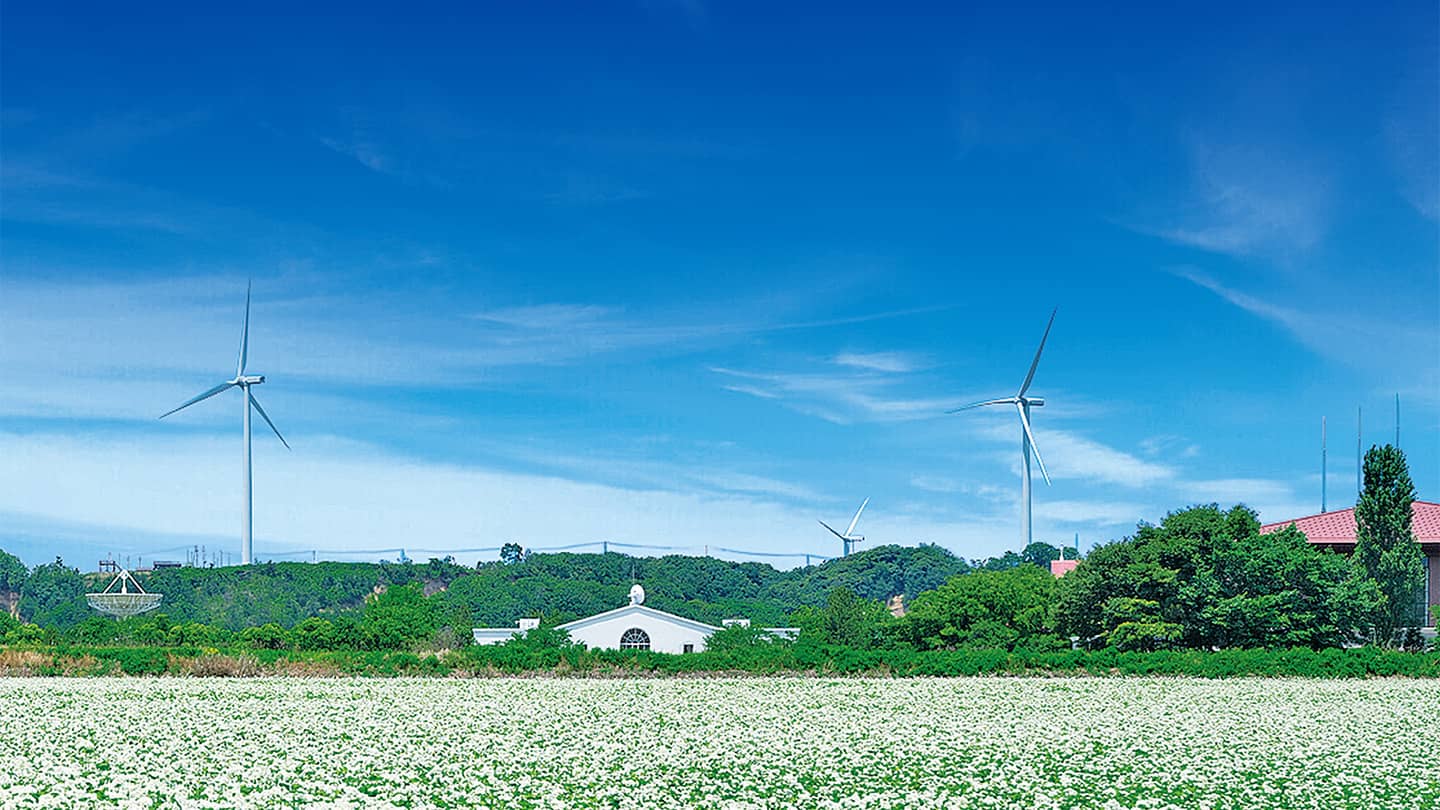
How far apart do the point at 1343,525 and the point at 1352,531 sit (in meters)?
1.14

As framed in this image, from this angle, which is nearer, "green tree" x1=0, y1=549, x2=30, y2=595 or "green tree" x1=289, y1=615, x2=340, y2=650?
"green tree" x1=289, y1=615, x2=340, y2=650

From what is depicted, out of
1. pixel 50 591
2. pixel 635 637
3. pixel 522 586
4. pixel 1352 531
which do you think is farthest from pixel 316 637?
pixel 50 591

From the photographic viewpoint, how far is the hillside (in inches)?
5005

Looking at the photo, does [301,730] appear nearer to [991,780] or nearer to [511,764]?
[511,764]

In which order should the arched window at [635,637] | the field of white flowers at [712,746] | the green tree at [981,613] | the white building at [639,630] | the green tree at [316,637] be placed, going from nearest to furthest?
the field of white flowers at [712,746]
the green tree at [981,613]
the green tree at [316,637]
the white building at [639,630]
the arched window at [635,637]

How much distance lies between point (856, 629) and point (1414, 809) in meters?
38.9

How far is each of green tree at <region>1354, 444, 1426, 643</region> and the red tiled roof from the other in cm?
1152

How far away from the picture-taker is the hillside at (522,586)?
127 meters

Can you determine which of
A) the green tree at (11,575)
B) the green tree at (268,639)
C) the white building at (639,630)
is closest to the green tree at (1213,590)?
the green tree at (268,639)

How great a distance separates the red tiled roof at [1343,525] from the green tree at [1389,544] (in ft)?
37.8

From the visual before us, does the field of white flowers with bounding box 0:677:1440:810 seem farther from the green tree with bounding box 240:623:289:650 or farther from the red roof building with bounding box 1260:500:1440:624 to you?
the red roof building with bounding box 1260:500:1440:624

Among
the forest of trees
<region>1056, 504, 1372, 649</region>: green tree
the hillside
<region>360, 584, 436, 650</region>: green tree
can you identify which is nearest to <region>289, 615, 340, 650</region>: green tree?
the forest of trees

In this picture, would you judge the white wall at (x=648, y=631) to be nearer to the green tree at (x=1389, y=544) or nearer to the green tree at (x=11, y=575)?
the green tree at (x=1389, y=544)

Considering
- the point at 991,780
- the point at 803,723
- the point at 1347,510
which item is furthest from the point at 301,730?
the point at 1347,510
